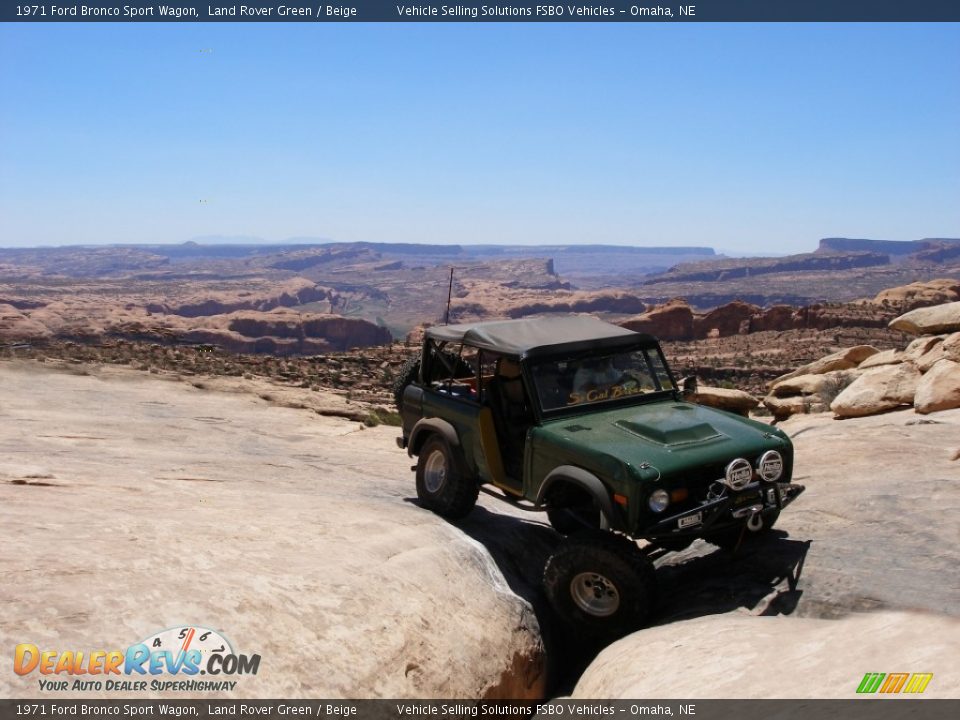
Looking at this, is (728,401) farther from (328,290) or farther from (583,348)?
(328,290)

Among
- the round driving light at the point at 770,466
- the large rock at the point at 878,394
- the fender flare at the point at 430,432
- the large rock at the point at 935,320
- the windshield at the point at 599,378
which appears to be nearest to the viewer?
the round driving light at the point at 770,466

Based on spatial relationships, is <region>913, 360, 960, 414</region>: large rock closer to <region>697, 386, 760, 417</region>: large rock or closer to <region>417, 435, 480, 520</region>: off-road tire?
<region>697, 386, 760, 417</region>: large rock

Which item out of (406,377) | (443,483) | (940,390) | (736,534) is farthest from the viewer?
(940,390)

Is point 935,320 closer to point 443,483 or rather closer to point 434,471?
point 434,471

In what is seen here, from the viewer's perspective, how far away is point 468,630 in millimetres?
5238

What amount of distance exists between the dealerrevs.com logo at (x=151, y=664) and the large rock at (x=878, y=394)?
1037 cm

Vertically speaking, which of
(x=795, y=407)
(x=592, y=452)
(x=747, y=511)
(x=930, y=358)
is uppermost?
(x=930, y=358)

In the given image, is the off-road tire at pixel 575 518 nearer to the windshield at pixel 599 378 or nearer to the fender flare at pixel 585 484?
the fender flare at pixel 585 484

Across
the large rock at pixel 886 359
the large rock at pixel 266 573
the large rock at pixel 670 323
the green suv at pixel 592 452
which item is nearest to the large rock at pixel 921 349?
the large rock at pixel 886 359

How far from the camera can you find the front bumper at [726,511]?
5.16 metres

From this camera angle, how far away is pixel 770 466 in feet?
18.4

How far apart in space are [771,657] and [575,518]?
2061 mm

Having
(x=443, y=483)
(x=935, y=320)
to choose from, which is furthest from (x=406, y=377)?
(x=935, y=320)

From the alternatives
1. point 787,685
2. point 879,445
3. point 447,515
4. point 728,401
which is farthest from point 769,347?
point 787,685
